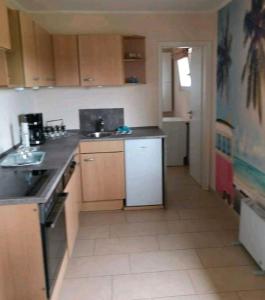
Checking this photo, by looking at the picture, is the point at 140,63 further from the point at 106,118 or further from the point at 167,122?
the point at 167,122

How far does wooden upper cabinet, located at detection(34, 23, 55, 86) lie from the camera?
10.1 feet

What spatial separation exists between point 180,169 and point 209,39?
2314mm

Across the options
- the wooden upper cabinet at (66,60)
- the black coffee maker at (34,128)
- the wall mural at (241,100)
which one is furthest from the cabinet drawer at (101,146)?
the wall mural at (241,100)

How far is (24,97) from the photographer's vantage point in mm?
3697

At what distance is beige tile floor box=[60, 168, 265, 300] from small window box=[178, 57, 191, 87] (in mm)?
3116

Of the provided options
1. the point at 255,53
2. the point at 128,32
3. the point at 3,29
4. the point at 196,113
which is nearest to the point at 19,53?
the point at 3,29

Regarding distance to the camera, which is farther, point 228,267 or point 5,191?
point 228,267

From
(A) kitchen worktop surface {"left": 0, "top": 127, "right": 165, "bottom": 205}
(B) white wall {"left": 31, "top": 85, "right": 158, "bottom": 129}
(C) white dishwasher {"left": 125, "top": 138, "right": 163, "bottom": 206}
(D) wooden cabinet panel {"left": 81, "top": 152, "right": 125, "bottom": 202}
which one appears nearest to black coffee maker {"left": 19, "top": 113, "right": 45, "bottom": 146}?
(A) kitchen worktop surface {"left": 0, "top": 127, "right": 165, "bottom": 205}

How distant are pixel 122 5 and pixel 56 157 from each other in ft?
6.61

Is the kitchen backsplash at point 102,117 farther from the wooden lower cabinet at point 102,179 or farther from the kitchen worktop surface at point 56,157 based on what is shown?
the wooden lower cabinet at point 102,179

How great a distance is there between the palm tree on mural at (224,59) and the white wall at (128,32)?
0.36 meters

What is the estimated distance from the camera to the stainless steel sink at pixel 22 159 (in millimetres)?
2574

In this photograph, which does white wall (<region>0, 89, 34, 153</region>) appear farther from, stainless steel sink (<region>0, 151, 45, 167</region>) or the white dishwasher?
the white dishwasher

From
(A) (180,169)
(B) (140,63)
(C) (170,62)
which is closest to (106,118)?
(B) (140,63)
